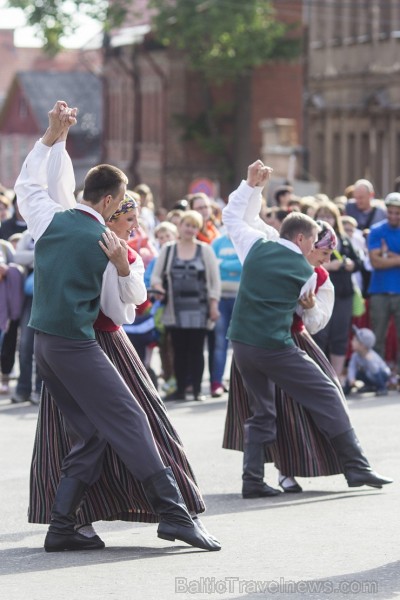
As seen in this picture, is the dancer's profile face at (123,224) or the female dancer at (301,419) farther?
the female dancer at (301,419)

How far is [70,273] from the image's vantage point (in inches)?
327

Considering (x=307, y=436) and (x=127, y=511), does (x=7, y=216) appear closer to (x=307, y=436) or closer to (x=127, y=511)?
(x=307, y=436)

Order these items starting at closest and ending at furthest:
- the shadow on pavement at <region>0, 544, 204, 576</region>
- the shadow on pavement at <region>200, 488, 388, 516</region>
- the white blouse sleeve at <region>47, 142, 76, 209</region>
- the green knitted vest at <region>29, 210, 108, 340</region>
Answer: the shadow on pavement at <region>0, 544, 204, 576</region>, the green knitted vest at <region>29, 210, 108, 340</region>, the white blouse sleeve at <region>47, 142, 76, 209</region>, the shadow on pavement at <region>200, 488, 388, 516</region>

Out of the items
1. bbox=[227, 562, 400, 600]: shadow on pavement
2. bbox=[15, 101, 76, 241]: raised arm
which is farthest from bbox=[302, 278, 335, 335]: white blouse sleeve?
bbox=[227, 562, 400, 600]: shadow on pavement

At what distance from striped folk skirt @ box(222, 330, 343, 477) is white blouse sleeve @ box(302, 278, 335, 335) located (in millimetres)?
74

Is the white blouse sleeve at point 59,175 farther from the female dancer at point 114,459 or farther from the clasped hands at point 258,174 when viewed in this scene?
the clasped hands at point 258,174

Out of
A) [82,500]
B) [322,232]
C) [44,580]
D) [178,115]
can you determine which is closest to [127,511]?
[82,500]

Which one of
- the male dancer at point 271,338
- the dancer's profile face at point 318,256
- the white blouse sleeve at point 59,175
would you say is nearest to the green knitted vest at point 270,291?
the male dancer at point 271,338

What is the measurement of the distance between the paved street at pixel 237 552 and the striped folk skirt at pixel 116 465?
0.20 meters

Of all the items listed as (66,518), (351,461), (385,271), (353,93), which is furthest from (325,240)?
(353,93)

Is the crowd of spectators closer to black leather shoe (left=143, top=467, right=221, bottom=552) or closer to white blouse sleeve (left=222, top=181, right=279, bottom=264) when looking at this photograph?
white blouse sleeve (left=222, top=181, right=279, bottom=264)

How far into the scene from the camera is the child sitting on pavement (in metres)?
16.9

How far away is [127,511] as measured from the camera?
28.2ft

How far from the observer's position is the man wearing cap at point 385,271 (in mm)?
17031
